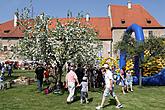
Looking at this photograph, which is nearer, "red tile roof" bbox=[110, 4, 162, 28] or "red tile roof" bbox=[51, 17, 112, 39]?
"red tile roof" bbox=[110, 4, 162, 28]

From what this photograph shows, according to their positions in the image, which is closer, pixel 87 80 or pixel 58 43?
pixel 87 80

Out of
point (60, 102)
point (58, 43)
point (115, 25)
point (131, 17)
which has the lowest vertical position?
point (60, 102)

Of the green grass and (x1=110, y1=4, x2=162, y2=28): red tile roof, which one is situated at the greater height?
(x1=110, y1=4, x2=162, y2=28): red tile roof

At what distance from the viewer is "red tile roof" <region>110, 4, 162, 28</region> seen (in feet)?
207

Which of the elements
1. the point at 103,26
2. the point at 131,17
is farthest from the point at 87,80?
the point at 103,26

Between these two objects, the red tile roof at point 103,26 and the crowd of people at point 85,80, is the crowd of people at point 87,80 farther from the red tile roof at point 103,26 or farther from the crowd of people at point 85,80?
the red tile roof at point 103,26

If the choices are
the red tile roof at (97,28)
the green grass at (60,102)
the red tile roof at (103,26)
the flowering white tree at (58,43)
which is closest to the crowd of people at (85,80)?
the green grass at (60,102)

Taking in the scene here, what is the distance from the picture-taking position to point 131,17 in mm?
64562

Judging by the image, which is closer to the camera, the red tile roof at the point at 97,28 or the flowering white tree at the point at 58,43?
the flowering white tree at the point at 58,43

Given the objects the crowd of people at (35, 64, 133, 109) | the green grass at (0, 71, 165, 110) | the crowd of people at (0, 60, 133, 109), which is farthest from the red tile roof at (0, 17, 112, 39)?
the green grass at (0, 71, 165, 110)

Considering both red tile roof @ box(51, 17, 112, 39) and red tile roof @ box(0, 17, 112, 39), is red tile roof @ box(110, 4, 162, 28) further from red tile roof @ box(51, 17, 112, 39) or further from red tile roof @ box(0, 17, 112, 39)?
red tile roof @ box(0, 17, 112, 39)

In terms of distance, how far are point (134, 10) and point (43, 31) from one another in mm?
49052

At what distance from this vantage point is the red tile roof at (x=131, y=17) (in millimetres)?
62969

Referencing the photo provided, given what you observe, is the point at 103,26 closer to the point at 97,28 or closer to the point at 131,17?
the point at 97,28
